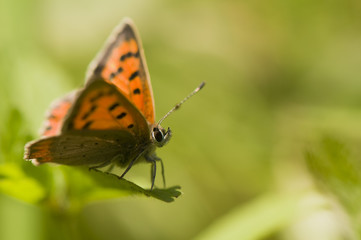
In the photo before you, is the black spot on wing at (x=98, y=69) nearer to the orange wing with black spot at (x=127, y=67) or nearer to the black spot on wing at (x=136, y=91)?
Result: the orange wing with black spot at (x=127, y=67)

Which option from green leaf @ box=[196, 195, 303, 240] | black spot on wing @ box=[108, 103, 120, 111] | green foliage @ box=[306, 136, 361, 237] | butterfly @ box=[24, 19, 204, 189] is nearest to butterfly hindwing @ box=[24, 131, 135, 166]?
butterfly @ box=[24, 19, 204, 189]

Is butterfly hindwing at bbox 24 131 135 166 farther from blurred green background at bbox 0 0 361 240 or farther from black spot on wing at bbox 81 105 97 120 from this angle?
blurred green background at bbox 0 0 361 240

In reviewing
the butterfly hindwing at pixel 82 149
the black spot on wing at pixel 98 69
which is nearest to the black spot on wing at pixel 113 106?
the butterfly hindwing at pixel 82 149

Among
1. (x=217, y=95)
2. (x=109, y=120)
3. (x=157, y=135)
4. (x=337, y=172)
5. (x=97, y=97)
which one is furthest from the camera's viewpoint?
(x=217, y=95)

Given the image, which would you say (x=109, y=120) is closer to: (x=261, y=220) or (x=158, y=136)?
(x=158, y=136)

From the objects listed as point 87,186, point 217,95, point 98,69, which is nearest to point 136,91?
point 98,69

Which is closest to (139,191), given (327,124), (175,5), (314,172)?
(314,172)

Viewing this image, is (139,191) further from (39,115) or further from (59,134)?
(39,115)
